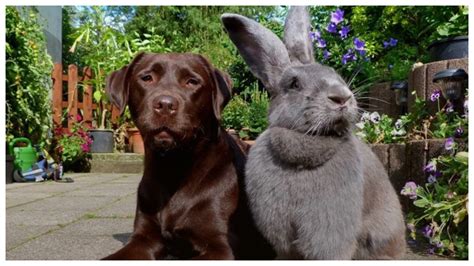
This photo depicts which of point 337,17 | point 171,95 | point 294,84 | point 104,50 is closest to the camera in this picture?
point 294,84

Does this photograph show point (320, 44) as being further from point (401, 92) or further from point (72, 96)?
point (72, 96)

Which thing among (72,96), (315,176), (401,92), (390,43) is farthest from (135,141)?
(315,176)

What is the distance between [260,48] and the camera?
241 cm

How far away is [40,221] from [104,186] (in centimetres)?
308

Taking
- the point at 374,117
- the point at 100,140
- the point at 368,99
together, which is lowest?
the point at 100,140

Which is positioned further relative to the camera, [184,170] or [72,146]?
[72,146]

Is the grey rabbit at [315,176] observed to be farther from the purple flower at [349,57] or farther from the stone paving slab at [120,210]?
the purple flower at [349,57]

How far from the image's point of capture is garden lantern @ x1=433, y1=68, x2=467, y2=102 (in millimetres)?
3555

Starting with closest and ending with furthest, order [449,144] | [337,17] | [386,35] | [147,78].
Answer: [147,78]
[449,144]
[337,17]
[386,35]

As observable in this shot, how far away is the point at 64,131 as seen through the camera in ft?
32.4

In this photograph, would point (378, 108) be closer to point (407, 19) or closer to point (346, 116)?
point (407, 19)

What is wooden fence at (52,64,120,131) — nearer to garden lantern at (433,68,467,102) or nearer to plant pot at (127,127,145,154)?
plant pot at (127,127,145,154)

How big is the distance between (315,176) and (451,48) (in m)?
2.86
